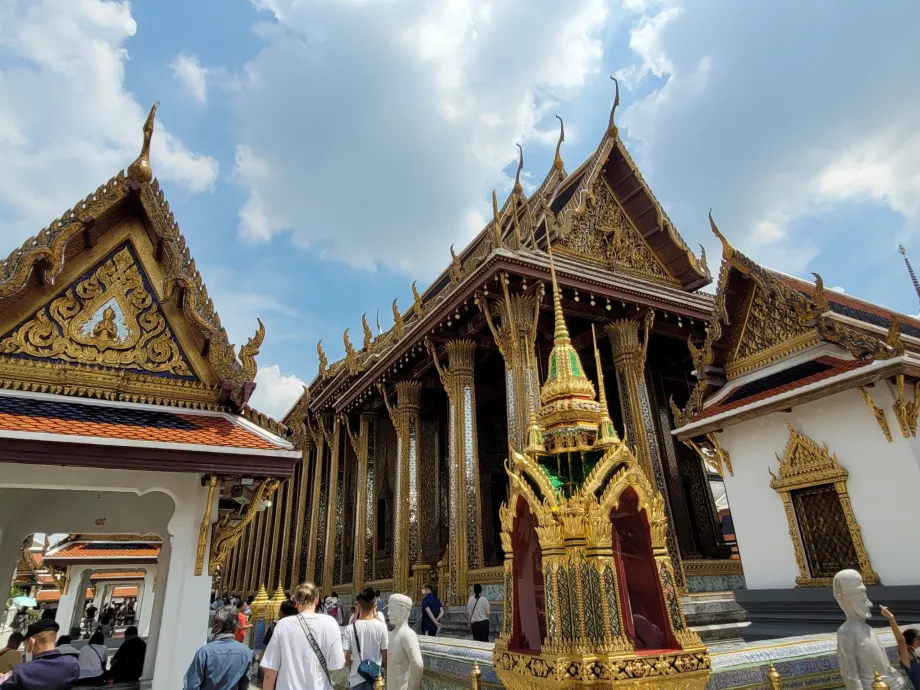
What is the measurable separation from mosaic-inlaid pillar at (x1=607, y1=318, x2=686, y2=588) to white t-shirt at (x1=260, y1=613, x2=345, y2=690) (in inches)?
266

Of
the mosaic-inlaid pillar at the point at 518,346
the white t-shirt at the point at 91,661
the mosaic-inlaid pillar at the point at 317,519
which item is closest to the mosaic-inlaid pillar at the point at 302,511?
the mosaic-inlaid pillar at the point at 317,519

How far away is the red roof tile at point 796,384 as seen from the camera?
18.1 feet

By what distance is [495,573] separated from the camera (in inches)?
313

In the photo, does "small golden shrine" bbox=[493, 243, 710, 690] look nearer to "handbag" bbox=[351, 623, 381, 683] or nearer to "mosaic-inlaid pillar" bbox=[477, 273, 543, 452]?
"handbag" bbox=[351, 623, 381, 683]

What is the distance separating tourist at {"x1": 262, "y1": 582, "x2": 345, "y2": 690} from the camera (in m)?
2.72

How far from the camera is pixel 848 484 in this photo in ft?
18.4

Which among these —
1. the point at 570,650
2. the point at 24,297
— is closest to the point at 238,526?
the point at 24,297

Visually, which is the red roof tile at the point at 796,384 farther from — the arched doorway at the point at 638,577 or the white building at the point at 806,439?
the arched doorway at the point at 638,577

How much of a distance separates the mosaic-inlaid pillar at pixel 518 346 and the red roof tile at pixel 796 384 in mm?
2488

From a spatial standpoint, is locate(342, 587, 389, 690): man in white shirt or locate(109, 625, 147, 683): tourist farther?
locate(109, 625, 147, 683): tourist

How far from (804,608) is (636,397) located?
4252mm

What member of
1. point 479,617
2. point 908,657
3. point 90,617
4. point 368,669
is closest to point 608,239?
point 479,617

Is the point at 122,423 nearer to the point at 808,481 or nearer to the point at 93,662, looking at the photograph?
the point at 93,662

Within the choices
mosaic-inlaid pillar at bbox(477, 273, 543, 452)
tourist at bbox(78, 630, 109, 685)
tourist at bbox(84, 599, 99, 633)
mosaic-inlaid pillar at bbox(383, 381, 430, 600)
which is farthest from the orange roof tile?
tourist at bbox(84, 599, 99, 633)
